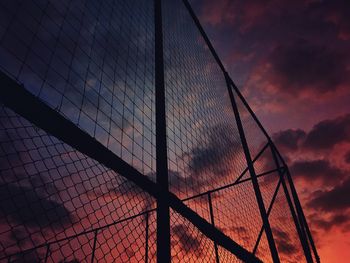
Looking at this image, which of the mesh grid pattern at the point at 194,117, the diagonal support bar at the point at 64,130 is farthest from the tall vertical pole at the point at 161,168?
the mesh grid pattern at the point at 194,117

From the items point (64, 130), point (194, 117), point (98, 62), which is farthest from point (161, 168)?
point (194, 117)

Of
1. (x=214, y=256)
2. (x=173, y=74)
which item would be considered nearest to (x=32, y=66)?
(x=173, y=74)

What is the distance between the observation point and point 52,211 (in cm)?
210

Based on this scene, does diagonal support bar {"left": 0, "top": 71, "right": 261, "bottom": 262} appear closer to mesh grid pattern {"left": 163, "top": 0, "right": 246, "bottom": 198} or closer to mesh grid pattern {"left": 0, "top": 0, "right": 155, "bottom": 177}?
mesh grid pattern {"left": 0, "top": 0, "right": 155, "bottom": 177}

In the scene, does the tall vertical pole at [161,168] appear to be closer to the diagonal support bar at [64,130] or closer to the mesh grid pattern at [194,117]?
the diagonal support bar at [64,130]

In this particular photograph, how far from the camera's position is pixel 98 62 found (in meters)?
2.98

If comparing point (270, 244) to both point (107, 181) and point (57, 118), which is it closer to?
point (107, 181)

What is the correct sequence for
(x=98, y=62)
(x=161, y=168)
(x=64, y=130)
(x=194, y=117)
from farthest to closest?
(x=194, y=117)
(x=98, y=62)
(x=161, y=168)
(x=64, y=130)

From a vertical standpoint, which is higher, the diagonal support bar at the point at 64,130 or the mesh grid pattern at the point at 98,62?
the mesh grid pattern at the point at 98,62

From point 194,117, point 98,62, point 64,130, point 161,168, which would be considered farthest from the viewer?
point 194,117

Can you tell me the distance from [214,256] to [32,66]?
4.48 m

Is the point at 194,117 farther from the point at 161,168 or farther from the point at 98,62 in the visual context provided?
the point at 161,168

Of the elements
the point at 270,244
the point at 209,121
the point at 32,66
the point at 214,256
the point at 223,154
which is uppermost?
the point at 209,121

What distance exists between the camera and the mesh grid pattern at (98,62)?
220 centimetres
